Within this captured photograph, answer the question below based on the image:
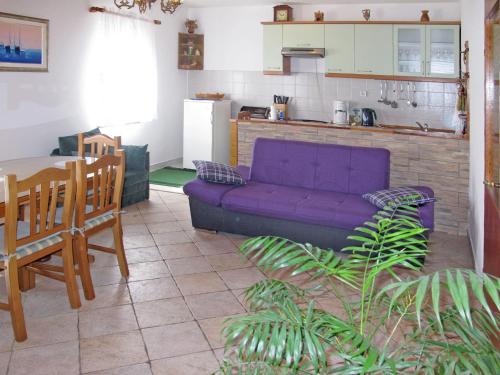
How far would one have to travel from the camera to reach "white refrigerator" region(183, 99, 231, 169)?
7.90m

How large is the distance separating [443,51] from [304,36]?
1810mm

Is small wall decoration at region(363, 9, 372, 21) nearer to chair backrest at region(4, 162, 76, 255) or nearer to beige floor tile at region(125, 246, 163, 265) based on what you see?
beige floor tile at region(125, 246, 163, 265)

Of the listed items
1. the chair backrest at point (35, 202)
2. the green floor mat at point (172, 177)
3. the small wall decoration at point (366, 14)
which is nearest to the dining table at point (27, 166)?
the chair backrest at point (35, 202)

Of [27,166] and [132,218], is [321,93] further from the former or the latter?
[27,166]


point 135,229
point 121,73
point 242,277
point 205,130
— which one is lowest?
point 242,277

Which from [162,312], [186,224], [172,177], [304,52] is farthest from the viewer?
[172,177]

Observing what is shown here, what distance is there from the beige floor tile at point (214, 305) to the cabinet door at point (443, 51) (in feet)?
14.3

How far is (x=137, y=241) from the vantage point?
487 centimetres

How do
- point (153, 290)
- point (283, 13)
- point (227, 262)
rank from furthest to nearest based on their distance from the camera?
point (283, 13)
point (227, 262)
point (153, 290)

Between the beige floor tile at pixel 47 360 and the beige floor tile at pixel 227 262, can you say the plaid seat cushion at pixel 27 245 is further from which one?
the beige floor tile at pixel 227 262

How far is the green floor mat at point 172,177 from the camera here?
24.3 ft

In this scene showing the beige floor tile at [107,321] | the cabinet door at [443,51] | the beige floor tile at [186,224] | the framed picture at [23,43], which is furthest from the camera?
the cabinet door at [443,51]


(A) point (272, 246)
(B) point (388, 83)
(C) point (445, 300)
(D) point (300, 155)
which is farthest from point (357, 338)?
(B) point (388, 83)

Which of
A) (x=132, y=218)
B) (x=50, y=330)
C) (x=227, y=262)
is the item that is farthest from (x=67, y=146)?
(x=50, y=330)
